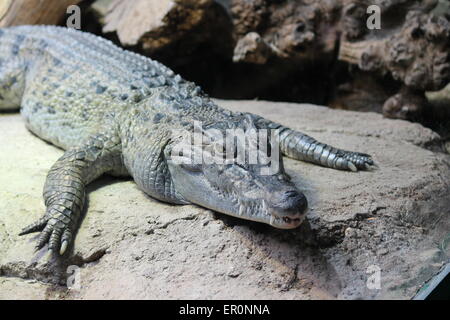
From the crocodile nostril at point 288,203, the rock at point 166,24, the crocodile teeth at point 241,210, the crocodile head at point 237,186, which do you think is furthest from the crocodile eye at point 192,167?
the rock at point 166,24

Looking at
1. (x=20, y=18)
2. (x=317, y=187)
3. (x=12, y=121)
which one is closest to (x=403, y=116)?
(x=317, y=187)

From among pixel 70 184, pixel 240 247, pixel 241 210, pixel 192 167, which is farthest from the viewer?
pixel 70 184

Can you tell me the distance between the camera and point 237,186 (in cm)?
317

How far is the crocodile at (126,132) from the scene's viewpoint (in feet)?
10.6

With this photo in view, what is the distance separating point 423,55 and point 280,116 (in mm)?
1740

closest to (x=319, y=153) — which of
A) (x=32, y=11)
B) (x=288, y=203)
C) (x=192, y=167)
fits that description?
(x=192, y=167)

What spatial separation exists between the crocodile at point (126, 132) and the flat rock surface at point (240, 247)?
6.1 inches

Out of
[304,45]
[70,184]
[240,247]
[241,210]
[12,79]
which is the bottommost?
[240,247]

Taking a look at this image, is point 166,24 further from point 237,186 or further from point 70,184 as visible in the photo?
point 237,186

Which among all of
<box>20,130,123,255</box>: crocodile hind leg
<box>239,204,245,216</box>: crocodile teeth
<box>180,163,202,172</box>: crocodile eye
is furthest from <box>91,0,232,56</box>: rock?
<box>239,204,245,216</box>: crocodile teeth

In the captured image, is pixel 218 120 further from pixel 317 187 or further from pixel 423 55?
pixel 423 55

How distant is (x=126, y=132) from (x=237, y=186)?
1.49 m

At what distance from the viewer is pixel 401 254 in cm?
334

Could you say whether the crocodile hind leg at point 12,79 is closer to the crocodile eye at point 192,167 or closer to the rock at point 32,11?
the rock at point 32,11
